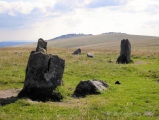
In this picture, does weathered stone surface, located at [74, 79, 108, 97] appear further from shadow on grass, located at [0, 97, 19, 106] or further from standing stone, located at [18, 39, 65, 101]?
shadow on grass, located at [0, 97, 19, 106]

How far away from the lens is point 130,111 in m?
15.1

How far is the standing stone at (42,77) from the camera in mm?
18453

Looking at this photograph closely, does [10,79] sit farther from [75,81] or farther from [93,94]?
[93,94]

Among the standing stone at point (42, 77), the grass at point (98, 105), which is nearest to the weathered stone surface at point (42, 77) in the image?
the standing stone at point (42, 77)

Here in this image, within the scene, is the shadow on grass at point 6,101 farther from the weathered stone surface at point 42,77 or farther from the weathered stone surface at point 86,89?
the weathered stone surface at point 86,89

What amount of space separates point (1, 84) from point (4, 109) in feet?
27.5

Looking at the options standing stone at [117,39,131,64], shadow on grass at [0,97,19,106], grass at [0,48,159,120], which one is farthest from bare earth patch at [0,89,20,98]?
standing stone at [117,39,131,64]

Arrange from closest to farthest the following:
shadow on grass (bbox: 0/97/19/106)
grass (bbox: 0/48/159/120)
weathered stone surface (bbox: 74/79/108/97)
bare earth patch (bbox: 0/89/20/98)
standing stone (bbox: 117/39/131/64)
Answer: grass (bbox: 0/48/159/120) < shadow on grass (bbox: 0/97/19/106) < bare earth patch (bbox: 0/89/20/98) < weathered stone surface (bbox: 74/79/108/97) < standing stone (bbox: 117/39/131/64)

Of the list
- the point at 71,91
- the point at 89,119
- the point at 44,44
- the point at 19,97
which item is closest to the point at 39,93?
the point at 19,97

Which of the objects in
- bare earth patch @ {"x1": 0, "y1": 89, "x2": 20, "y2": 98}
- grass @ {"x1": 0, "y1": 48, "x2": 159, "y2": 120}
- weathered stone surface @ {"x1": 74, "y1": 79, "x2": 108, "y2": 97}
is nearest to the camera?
grass @ {"x1": 0, "y1": 48, "x2": 159, "y2": 120}

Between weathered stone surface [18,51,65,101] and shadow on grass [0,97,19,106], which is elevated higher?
weathered stone surface [18,51,65,101]

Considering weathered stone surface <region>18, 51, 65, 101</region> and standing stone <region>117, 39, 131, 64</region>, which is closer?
weathered stone surface <region>18, 51, 65, 101</region>

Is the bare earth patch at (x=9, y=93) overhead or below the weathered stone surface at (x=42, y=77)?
below

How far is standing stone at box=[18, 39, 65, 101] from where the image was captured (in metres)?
18.5
